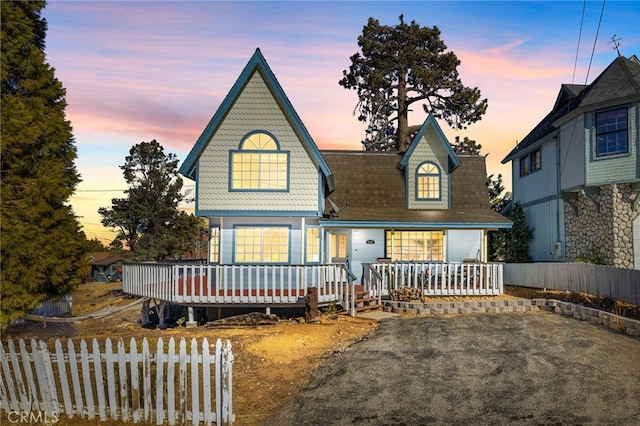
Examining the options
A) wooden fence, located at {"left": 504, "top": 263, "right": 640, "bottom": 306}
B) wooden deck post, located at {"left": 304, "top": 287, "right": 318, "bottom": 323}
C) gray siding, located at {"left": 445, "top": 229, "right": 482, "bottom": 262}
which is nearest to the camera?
wooden fence, located at {"left": 504, "top": 263, "right": 640, "bottom": 306}

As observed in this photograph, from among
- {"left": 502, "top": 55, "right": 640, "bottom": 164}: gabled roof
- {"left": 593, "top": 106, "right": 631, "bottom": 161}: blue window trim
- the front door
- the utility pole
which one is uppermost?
the utility pole

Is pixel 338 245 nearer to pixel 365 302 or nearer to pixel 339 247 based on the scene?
pixel 339 247

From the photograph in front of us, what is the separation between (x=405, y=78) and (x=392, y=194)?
1943cm

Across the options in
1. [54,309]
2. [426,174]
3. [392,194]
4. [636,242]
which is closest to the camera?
[636,242]

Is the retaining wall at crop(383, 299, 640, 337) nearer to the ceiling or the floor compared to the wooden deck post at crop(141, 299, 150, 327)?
nearer to the ceiling

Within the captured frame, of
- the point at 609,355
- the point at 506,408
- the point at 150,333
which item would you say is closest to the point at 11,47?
the point at 150,333

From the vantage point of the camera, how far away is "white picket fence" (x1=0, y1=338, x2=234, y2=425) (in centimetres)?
629

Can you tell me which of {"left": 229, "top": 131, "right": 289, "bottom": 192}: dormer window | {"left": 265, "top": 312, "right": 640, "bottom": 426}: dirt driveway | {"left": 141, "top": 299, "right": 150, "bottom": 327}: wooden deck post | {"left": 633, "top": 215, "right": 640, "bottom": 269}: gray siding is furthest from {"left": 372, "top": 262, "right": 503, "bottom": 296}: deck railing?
{"left": 141, "top": 299, "right": 150, "bottom": 327}: wooden deck post

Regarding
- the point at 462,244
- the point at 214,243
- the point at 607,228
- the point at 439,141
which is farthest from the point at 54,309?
the point at 607,228

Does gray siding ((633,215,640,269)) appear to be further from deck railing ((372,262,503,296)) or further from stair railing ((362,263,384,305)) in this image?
stair railing ((362,263,384,305))

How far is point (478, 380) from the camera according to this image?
8.09 m

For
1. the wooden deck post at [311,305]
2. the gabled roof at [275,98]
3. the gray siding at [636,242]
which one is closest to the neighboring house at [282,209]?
the gabled roof at [275,98]

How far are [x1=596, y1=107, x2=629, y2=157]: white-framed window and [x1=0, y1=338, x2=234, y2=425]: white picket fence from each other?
20.6 m

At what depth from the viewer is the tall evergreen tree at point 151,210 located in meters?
41.1
